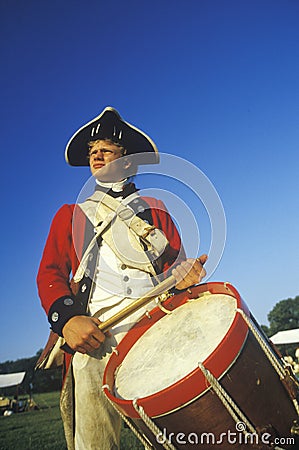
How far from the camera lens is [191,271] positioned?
212cm

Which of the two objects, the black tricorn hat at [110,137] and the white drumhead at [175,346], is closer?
the white drumhead at [175,346]

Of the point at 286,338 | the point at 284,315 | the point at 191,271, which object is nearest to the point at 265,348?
the point at 191,271

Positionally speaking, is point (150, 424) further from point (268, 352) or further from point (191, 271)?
point (191, 271)

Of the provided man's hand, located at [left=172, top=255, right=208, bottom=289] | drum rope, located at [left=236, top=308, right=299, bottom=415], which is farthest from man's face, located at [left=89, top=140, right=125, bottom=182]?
drum rope, located at [left=236, top=308, right=299, bottom=415]

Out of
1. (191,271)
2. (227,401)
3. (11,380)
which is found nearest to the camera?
(227,401)

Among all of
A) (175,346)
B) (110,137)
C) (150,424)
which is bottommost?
(150,424)

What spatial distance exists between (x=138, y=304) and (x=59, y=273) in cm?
59

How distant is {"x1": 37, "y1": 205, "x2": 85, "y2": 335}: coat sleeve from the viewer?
7.06 ft

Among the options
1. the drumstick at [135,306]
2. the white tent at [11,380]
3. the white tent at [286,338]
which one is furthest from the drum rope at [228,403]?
the white tent at [11,380]

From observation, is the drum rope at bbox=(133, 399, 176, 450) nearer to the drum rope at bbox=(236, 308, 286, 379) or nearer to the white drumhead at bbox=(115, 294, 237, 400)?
the white drumhead at bbox=(115, 294, 237, 400)

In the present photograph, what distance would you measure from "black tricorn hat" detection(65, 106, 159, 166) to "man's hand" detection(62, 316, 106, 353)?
1.01 meters

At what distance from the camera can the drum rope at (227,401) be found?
63.3 inches

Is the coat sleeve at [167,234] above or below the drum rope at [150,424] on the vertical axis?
above

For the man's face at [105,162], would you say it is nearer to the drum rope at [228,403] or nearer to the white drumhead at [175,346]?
the white drumhead at [175,346]
